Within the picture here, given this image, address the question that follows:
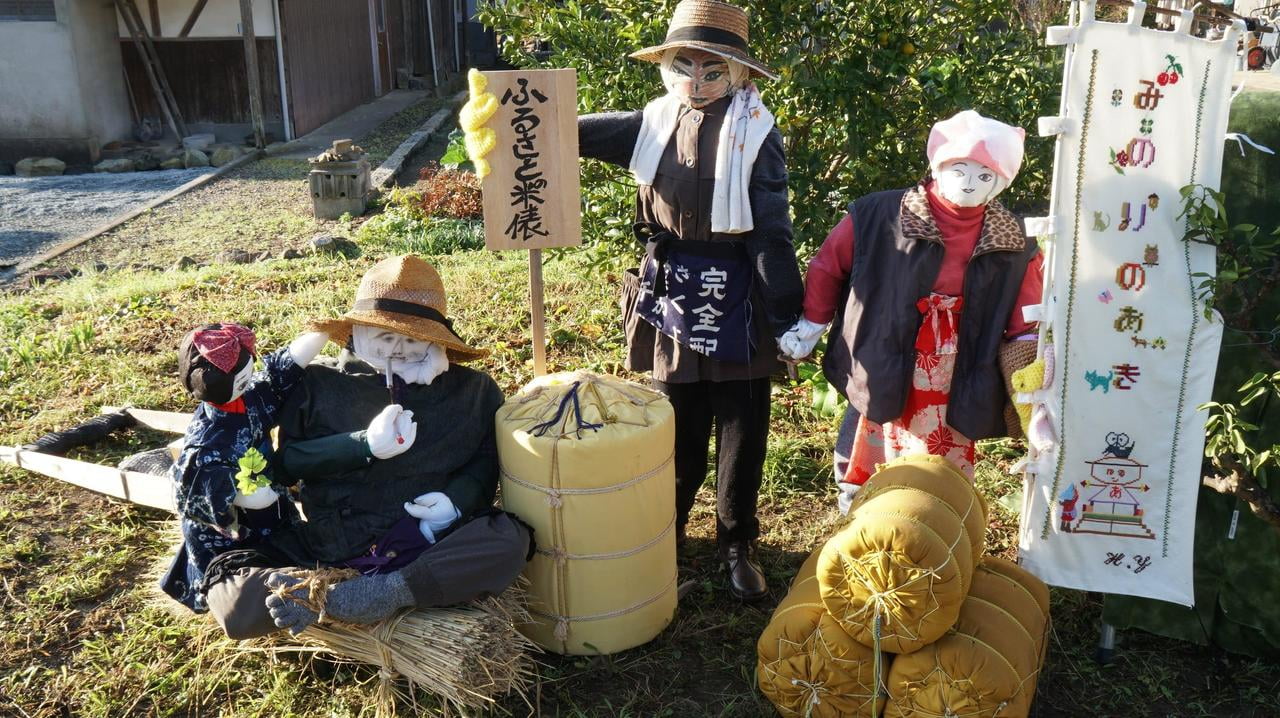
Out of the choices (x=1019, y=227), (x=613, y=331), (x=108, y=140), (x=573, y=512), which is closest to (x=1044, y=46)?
(x=1019, y=227)

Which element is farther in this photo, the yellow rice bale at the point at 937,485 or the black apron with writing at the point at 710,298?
the black apron with writing at the point at 710,298

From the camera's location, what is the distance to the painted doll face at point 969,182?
3.06 m

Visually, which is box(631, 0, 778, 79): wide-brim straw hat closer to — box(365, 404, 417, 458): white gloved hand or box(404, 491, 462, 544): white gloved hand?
box(365, 404, 417, 458): white gloved hand

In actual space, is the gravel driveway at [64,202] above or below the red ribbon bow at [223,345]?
below

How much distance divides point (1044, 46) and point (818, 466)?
223cm

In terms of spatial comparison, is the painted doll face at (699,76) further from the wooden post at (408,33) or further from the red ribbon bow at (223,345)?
the wooden post at (408,33)

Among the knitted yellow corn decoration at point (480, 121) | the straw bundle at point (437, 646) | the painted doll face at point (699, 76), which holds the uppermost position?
the painted doll face at point (699, 76)

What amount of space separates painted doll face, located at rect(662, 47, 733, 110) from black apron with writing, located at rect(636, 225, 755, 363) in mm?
475

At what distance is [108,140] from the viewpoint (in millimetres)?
14141

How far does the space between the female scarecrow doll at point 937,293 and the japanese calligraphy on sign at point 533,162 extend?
3.09 feet

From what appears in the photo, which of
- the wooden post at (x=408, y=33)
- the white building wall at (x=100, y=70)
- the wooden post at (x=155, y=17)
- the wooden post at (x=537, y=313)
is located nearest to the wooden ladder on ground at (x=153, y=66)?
the wooden post at (x=155, y=17)

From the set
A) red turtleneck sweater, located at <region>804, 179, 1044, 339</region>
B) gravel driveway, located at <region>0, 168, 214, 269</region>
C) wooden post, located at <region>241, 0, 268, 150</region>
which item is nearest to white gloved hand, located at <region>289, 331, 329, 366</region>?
red turtleneck sweater, located at <region>804, 179, 1044, 339</region>

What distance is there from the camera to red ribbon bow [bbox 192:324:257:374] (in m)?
3.09

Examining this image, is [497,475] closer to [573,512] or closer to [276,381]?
[573,512]
